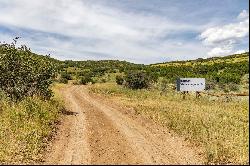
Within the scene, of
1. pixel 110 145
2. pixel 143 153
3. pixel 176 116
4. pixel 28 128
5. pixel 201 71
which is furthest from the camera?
pixel 201 71

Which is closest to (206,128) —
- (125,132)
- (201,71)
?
(125,132)

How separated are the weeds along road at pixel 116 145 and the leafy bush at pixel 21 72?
4587 mm

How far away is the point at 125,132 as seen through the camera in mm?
17531

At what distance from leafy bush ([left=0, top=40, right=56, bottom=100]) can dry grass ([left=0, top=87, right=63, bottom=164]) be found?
1.59m

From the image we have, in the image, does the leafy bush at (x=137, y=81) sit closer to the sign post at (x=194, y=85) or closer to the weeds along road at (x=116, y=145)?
the sign post at (x=194, y=85)

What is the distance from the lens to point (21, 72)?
945 inches

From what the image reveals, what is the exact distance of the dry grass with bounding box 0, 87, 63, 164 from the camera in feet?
41.4

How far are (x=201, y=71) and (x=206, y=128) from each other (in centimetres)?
7796

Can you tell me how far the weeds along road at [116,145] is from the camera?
40.7 feet

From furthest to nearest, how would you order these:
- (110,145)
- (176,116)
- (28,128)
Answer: (176,116) → (28,128) → (110,145)

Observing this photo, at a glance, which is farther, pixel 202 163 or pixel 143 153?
pixel 143 153

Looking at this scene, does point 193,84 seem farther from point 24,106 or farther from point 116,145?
point 116,145

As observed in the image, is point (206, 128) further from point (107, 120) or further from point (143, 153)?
point (107, 120)

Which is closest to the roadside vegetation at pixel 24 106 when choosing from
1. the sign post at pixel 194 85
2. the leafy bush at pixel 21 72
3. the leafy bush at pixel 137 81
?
the leafy bush at pixel 21 72
